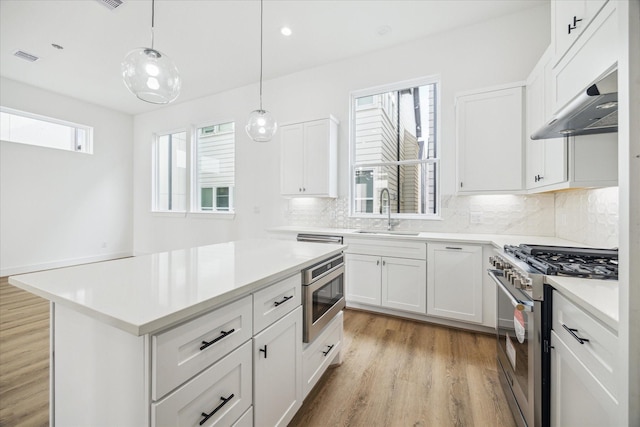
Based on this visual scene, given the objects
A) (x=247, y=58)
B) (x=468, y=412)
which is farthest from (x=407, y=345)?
(x=247, y=58)

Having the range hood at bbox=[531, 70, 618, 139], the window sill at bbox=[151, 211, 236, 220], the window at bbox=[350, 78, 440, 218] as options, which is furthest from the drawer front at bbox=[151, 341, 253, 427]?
the window sill at bbox=[151, 211, 236, 220]

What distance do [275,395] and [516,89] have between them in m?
3.25

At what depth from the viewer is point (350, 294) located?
3.20 metres

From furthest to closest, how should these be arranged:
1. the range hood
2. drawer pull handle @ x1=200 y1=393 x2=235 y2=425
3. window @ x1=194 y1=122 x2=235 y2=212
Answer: window @ x1=194 y1=122 x2=235 y2=212 < the range hood < drawer pull handle @ x1=200 y1=393 x2=235 y2=425

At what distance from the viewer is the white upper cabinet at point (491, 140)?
2656 millimetres

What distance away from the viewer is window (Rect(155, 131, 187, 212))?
583 cm

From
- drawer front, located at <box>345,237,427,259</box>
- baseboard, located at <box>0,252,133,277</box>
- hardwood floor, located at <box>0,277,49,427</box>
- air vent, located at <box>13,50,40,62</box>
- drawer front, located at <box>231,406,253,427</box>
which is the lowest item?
hardwood floor, located at <box>0,277,49,427</box>

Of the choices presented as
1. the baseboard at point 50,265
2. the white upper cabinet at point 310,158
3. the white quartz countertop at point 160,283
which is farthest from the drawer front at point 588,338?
the baseboard at point 50,265

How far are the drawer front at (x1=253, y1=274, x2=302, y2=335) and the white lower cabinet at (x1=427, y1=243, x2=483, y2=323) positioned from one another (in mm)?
1746

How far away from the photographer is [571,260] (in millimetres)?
1535

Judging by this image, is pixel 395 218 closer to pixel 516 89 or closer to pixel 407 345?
pixel 407 345

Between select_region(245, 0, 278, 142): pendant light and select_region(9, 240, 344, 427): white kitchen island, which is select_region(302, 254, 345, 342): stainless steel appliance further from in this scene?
select_region(245, 0, 278, 142): pendant light

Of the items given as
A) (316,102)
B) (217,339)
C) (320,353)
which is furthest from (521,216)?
(217,339)

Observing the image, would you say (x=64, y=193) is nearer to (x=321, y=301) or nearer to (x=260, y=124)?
(x=260, y=124)
